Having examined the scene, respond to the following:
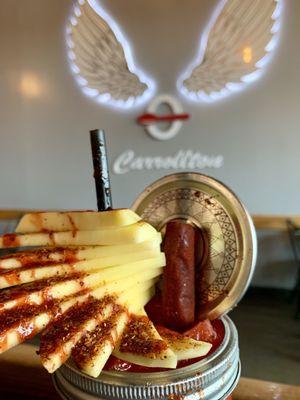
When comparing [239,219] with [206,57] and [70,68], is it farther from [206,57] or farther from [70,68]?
[70,68]

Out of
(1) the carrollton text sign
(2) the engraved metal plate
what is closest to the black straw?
(2) the engraved metal plate

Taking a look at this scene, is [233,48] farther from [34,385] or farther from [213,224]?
[34,385]

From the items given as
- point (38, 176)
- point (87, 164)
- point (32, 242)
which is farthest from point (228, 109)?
point (32, 242)

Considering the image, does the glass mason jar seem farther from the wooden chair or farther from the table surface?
the wooden chair

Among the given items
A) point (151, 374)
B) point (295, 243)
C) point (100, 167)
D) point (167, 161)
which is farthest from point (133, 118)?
point (151, 374)

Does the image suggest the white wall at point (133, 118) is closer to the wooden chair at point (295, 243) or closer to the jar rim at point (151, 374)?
the wooden chair at point (295, 243)

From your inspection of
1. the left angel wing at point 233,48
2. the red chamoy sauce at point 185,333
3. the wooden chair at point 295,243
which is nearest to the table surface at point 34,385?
the red chamoy sauce at point 185,333
